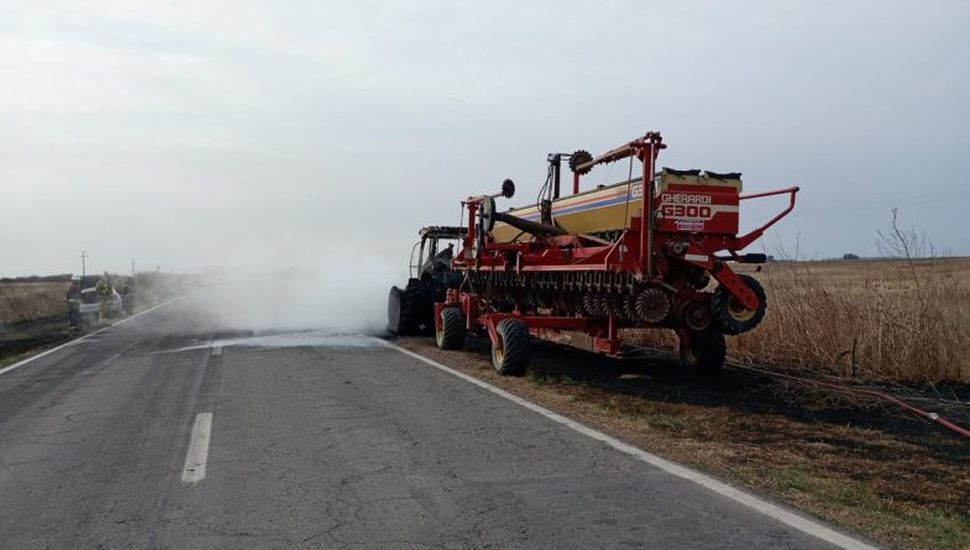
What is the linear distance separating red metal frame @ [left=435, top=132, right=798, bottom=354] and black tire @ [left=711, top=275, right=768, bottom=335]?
120 mm

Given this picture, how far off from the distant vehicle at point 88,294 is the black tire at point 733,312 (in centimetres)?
2308

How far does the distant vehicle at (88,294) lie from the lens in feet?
87.7

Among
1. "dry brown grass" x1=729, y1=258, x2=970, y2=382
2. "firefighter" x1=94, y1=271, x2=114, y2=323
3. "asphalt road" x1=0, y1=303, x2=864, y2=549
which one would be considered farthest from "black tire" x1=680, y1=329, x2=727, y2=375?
"firefighter" x1=94, y1=271, x2=114, y2=323

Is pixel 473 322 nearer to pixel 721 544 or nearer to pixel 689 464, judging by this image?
pixel 689 464

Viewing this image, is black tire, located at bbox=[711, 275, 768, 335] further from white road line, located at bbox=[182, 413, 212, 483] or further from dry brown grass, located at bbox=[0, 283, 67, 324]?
dry brown grass, located at bbox=[0, 283, 67, 324]

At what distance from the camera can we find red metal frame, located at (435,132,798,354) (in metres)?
9.93

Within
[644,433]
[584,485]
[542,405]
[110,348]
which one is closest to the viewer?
[584,485]

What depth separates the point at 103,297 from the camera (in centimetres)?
2753

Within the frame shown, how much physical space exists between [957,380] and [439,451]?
26.4ft

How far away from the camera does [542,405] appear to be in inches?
376

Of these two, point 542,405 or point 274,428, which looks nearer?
point 274,428

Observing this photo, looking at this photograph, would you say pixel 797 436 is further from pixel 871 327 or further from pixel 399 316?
pixel 399 316

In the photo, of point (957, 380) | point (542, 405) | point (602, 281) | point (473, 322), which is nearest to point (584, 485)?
point (542, 405)

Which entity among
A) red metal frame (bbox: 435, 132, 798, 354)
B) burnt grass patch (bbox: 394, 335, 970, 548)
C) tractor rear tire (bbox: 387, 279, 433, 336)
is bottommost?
burnt grass patch (bbox: 394, 335, 970, 548)
